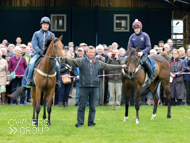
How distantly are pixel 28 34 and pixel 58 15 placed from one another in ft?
8.18

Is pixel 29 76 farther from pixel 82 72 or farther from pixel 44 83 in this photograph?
pixel 82 72

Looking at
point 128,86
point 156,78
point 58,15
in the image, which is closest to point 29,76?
point 128,86

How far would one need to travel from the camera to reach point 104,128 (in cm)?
774

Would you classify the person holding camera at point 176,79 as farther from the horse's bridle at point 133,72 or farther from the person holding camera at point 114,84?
the horse's bridle at point 133,72

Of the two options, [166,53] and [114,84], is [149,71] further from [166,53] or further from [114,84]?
[166,53]

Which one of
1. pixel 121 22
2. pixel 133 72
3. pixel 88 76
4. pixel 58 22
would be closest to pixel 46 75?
pixel 88 76

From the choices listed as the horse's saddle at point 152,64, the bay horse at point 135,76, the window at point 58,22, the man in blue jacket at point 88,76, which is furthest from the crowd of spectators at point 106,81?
the window at point 58,22

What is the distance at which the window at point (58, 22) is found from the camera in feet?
69.4

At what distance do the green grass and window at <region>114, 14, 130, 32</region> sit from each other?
37.9 feet

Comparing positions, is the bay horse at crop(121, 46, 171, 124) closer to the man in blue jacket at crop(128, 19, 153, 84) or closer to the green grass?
the man in blue jacket at crop(128, 19, 153, 84)

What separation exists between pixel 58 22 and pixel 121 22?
4.40 meters

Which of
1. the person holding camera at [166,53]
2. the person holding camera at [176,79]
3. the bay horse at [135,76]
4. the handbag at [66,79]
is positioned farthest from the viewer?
the person holding camera at [166,53]

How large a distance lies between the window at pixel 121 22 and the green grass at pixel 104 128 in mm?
11541

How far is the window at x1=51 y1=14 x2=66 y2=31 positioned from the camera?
21.2 meters
